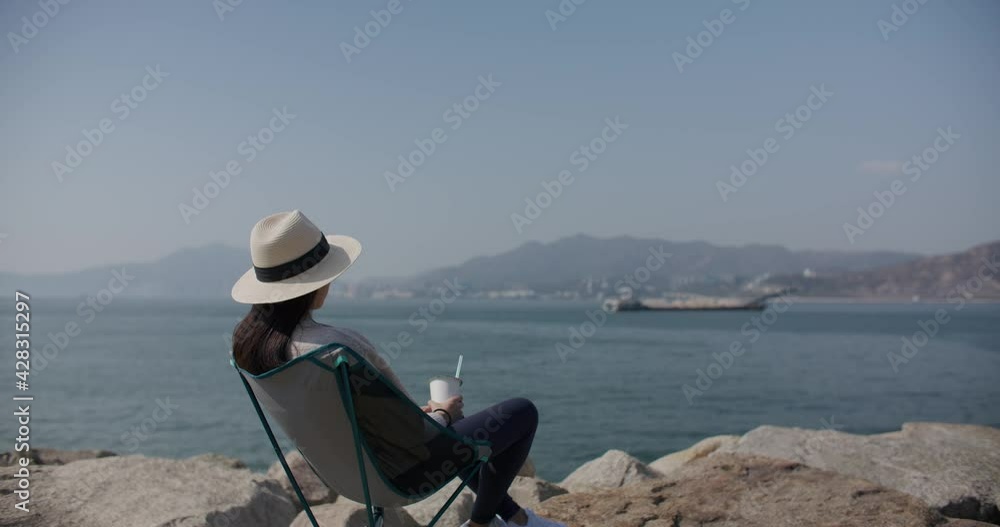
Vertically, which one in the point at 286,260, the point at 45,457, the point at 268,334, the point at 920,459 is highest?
the point at 286,260

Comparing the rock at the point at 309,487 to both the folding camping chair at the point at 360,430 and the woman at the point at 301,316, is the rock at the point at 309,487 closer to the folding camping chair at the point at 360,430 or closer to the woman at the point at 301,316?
Result: the folding camping chair at the point at 360,430

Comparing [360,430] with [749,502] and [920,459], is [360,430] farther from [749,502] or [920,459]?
[920,459]

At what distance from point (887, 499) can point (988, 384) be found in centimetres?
2970

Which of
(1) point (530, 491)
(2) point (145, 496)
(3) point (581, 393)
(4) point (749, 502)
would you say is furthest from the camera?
(3) point (581, 393)

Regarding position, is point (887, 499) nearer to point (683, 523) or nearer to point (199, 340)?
point (683, 523)

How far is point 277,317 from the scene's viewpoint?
2801 millimetres

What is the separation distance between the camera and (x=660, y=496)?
4.45 meters

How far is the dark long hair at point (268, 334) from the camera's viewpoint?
8.99 ft

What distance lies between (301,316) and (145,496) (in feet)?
7.50

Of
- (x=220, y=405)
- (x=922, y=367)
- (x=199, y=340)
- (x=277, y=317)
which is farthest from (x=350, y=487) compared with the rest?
(x=199, y=340)

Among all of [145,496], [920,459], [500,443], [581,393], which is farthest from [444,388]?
[581,393]

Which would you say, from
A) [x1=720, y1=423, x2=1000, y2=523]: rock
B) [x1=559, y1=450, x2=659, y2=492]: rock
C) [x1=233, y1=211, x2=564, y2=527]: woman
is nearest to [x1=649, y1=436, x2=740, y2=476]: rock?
[x1=720, y1=423, x2=1000, y2=523]: rock

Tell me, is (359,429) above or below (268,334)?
below

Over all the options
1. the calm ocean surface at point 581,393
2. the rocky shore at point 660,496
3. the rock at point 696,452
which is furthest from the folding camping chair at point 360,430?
the calm ocean surface at point 581,393
